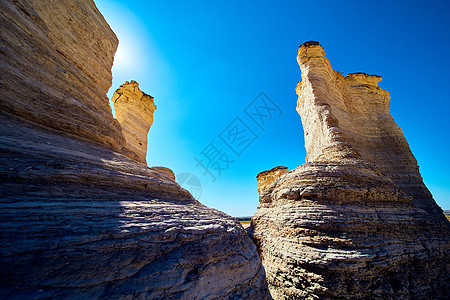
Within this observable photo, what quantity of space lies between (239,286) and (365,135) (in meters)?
11.4

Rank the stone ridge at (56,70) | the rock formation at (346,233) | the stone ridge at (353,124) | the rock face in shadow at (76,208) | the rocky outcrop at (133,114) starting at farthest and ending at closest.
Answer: the rocky outcrop at (133,114), the stone ridge at (353,124), the rock formation at (346,233), the stone ridge at (56,70), the rock face in shadow at (76,208)

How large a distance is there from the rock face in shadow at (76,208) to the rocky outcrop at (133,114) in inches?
304

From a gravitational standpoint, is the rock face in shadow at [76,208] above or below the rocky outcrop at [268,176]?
below

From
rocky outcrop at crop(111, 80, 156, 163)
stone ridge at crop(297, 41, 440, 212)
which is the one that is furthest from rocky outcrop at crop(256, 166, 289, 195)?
rocky outcrop at crop(111, 80, 156, 163)

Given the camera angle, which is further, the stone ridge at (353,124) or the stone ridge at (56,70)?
the stone ridge at (353,124)

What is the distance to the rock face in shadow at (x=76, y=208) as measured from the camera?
2236 mm

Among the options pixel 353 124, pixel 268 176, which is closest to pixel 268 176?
pixel 268 176

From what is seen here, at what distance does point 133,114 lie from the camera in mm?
13898

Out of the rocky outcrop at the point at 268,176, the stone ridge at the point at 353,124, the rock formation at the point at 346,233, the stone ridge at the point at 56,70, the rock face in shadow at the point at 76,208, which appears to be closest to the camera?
the rock face in shadow at the point at 76,208

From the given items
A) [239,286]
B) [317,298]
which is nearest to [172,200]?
[239,286]

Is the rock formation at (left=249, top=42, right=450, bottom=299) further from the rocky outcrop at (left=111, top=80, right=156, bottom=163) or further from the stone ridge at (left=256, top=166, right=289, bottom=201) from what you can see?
the rocky outcrop at (left=111, top=80, right=156, bottom=163)

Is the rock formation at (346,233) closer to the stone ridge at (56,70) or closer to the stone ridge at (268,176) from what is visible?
the stone ridge at (56,70)

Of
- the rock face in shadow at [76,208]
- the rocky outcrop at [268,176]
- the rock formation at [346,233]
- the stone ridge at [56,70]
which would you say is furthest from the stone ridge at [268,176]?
the stone ridge at [56,70]

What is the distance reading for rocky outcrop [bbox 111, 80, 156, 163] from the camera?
43.2 feet
